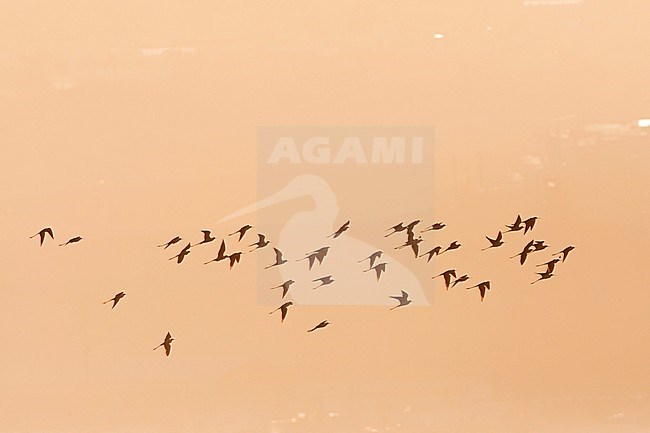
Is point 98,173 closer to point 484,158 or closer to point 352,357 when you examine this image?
point 352,357

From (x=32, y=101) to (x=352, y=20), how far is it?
0.83 metres

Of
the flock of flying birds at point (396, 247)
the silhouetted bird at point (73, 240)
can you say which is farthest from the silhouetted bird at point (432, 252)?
the silhouetted bird at point (73, 240)

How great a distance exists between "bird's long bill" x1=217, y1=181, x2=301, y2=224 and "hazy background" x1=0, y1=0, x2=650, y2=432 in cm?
2

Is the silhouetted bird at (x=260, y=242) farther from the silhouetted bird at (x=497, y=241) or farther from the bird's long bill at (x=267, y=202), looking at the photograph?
the silhouetted bird at (x=497, y=241)

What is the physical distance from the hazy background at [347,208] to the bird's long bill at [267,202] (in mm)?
19

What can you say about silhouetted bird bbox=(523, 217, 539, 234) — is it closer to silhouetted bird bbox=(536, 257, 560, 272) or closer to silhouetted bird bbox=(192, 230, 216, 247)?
silhouetted bird bbox=(536, 257, 560, 272)

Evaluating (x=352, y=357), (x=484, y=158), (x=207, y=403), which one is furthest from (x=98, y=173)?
(x=484, y=158)

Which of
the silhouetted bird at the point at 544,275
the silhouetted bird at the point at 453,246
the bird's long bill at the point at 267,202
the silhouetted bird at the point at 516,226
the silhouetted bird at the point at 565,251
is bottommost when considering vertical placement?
the silhouetted bird at the point at 544,275

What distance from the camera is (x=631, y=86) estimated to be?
1377 mm

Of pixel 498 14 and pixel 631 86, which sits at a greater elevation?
pixel 498 14

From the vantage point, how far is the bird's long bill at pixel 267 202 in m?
1.40

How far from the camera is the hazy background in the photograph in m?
1.37

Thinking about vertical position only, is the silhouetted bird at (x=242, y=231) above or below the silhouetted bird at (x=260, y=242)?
above

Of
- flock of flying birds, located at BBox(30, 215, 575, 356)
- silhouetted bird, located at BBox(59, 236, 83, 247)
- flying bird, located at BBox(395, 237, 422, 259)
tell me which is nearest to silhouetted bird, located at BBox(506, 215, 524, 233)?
flock of flying birds, located at BBox(30, 215, 575, 356)
